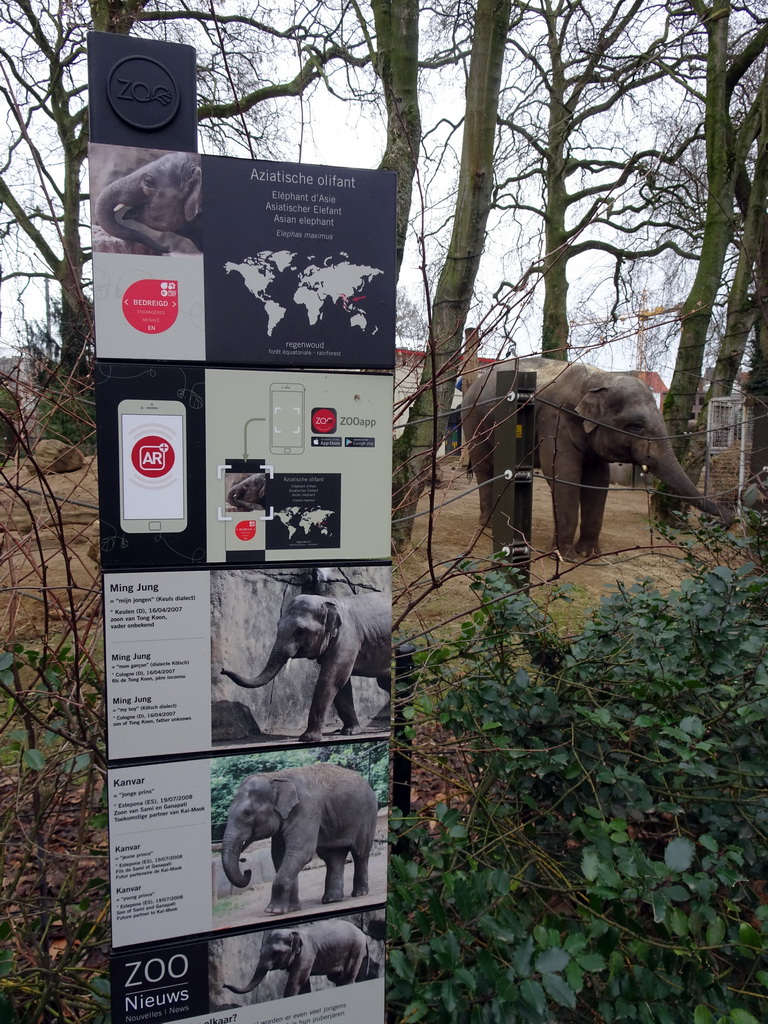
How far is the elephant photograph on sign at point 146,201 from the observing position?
147 cm

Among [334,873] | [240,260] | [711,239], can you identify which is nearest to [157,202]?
[240,260]

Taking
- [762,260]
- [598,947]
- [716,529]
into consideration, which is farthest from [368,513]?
[762,260]

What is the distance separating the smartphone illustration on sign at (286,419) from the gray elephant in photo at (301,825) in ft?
2.37

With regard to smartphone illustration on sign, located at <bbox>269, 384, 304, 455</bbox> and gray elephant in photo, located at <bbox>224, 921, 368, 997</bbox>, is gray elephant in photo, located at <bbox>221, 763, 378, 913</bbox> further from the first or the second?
smartphone illustration on sign, located at <bbox>269, 384, 304, 455</bbox>

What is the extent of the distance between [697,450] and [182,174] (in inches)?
406

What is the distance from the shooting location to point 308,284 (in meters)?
1.62

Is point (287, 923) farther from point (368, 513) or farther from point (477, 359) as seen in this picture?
point (477, 359)

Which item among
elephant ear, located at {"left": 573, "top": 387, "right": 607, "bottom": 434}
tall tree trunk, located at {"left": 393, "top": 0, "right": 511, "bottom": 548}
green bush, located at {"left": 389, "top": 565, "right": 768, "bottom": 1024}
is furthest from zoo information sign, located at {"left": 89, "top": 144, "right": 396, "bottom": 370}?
elephant ear, located at {"left": 573, "top": 387, "right": 607, "bottom": 434}

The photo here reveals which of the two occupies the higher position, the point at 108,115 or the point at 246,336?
the point at 108,115

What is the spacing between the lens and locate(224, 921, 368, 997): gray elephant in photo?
1.67 meters

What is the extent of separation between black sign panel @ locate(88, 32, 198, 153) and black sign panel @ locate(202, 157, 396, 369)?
0.10 metres

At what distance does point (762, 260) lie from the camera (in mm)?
12680

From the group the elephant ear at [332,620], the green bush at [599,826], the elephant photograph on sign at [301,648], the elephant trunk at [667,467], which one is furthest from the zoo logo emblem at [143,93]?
the elephant trunk at [667,467]

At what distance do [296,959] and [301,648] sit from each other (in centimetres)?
71
